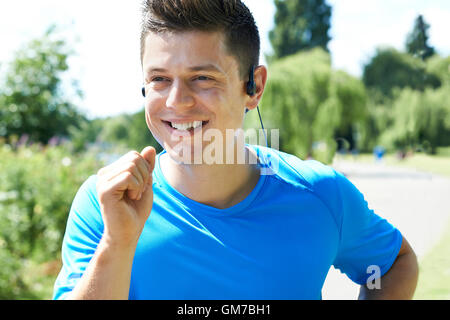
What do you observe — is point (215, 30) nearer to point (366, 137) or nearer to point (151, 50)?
point (151, 50)

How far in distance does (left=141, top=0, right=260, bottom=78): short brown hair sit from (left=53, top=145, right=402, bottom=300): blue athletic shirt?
15.9 inches

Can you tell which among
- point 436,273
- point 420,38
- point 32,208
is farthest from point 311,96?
point 420,38

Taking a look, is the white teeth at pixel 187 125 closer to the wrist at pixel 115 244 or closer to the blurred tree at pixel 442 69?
the wrist at pixel 115 244

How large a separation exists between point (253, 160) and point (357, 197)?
14.5 inches

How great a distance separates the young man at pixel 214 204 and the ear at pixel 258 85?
2 cm

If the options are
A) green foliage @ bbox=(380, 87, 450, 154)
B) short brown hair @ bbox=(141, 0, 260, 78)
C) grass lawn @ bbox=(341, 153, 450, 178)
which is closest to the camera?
short brown hair @ bbox=(141, 0, 260, 78)

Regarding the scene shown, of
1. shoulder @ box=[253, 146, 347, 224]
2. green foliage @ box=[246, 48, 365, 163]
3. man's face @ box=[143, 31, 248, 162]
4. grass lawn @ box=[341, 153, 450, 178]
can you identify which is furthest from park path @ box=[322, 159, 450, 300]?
green foliage @ box=[246, 48, 365, 163]

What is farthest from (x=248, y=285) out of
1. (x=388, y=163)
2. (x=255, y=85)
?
(x=388, y=163)

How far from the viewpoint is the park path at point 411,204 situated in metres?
5.15

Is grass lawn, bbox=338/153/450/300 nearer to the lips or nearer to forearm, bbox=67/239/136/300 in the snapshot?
the lips

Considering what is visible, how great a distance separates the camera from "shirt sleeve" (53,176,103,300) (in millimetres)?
1172

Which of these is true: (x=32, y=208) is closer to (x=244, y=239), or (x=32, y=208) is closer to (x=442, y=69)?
(x=244, y=239)

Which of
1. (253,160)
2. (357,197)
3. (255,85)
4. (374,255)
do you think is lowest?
(374,255)

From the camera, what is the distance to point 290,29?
17.7m
